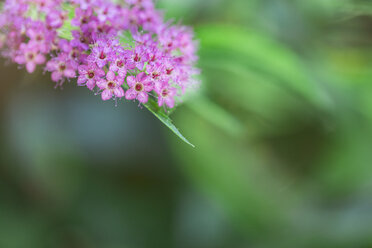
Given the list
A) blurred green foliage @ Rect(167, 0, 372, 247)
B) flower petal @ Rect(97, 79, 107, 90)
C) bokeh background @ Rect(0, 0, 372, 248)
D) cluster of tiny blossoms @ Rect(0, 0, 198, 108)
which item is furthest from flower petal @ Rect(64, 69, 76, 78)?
bokeh background @ Rect(0, 0, 372, 248)

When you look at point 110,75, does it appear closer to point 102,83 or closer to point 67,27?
point 102,83

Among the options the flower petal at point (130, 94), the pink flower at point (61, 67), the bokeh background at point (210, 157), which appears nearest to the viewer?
the flower petal at point (130, 94)

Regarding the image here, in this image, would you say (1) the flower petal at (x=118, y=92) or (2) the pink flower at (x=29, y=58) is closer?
(1) the flower petal at (x=118, y=92)

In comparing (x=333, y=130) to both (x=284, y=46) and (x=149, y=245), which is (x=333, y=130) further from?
(x=149, y=245)

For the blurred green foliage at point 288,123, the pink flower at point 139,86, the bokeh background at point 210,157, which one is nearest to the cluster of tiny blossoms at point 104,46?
the pink flower at point 139,86

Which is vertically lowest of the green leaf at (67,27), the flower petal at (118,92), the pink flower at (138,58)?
the flower petal at (118,92)

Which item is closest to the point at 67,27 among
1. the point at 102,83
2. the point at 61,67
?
the point at 61,67

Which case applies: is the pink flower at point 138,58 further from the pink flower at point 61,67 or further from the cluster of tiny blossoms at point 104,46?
the pink flower at point 61,67
